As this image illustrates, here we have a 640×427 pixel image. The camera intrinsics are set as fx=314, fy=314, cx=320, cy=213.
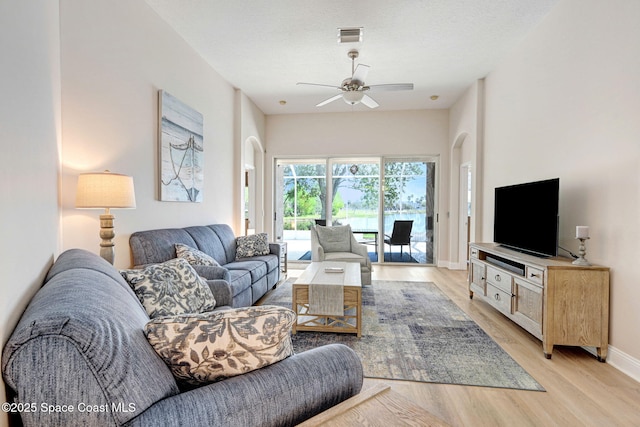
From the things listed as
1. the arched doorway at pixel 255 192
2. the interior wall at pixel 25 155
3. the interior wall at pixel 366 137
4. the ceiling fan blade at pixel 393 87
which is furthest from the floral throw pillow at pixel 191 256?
the interior wall at pixel 366 137

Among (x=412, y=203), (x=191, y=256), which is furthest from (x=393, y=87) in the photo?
(x=412, y=203)

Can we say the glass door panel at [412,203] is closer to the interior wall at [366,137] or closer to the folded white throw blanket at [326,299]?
the interior wall at [366,137]

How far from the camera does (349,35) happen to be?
3330 millimetres

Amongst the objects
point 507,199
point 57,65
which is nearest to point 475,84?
point 507,199

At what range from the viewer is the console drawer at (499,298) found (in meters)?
2.94

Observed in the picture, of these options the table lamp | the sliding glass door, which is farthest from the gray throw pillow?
the table lamp

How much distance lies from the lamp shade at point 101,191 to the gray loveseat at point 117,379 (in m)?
1.13

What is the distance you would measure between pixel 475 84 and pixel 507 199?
2.20m

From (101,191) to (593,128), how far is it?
144 inches

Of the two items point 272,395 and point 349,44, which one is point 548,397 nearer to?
point 272,395

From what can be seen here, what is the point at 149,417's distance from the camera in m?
0.73

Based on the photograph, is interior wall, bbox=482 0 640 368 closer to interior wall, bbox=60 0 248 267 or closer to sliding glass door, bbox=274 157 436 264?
sliding glass door, bbox=274 157 436 264

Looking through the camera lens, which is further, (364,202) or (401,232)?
(364,202)

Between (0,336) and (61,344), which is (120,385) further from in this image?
(0,336)
